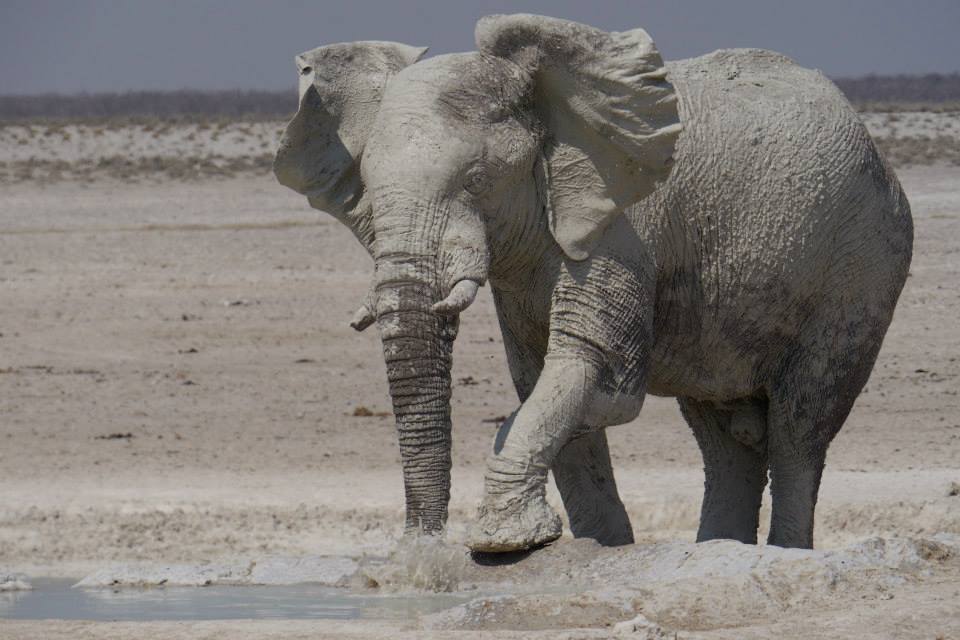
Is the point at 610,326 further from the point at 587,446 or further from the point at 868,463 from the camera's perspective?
the point at 868,463

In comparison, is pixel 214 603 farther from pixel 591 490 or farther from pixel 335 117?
pixel 335 117

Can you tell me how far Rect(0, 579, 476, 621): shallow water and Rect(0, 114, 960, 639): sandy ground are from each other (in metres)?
0.53

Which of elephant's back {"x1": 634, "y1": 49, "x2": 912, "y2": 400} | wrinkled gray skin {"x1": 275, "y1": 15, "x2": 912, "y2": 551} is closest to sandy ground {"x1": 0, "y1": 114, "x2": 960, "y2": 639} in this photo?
wrinkled gray skin {"x1": 275, "y1": 15, "x2": 912, "y2": 551}

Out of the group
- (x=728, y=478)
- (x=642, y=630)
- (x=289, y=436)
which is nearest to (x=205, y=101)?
(x=289, y=436)

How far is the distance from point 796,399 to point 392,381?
196cm

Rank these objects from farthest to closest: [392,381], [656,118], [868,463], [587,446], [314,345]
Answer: [314,345] → [868,463] → [587,446] → [656,118] → [392,381]

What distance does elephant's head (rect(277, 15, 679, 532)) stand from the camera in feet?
22.6

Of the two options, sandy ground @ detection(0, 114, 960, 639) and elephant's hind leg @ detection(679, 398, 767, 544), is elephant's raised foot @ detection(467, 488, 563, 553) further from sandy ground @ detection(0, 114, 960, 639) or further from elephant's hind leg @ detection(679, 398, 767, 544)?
elephant's hind leg @ detection(679, 398, 767, 544)

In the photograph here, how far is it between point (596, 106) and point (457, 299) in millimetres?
1068

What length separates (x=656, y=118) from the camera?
7469mm

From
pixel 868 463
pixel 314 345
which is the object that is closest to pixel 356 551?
pixel 868 463

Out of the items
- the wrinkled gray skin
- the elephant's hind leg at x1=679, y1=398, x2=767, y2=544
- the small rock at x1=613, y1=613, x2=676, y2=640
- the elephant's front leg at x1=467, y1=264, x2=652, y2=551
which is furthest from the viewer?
the elephant's hind leg at x1=679, y1=398, x2=767, y2=544

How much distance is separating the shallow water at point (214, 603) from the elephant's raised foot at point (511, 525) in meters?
0.19

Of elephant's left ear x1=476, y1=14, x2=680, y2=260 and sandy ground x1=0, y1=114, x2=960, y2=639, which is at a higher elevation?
elephant's left ear x1=476, y1=14, x2=680, y2=260
